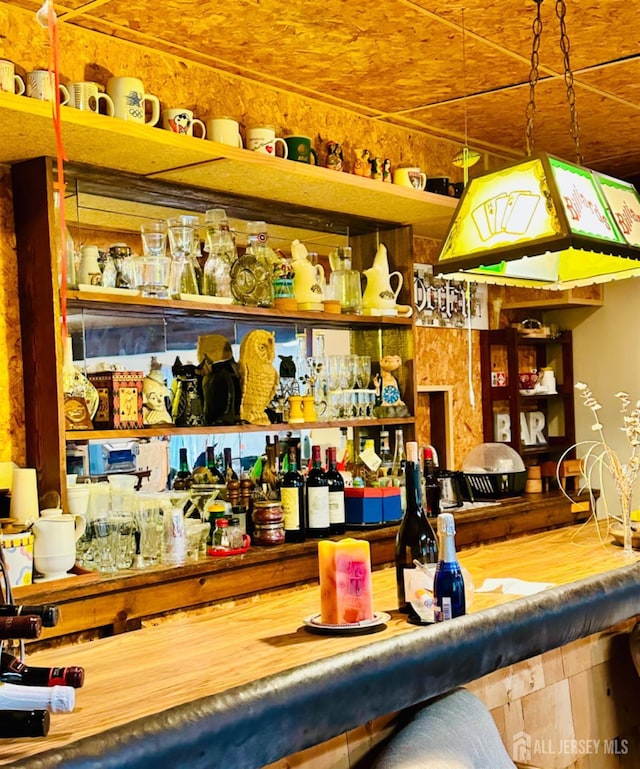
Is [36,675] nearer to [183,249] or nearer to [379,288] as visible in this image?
[183,249]

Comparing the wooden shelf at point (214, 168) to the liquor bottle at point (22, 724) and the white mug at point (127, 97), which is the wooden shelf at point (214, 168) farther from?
the liquor bottle at point (22, 724)

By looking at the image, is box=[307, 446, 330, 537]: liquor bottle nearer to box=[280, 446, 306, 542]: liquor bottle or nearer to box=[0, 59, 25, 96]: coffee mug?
box=[280, 446, 306, 542]: liquor bottle

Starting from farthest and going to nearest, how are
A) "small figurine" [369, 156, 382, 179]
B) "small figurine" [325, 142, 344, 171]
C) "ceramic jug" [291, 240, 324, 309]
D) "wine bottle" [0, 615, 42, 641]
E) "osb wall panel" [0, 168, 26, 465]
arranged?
"small figurine" [369, 156, 382, 179] < "small figurine" [325, 142, 344, 171] < "ceramic jug" [291, 240, 324, 309] < "osb wall panel" [0, 168, 26, 465] < "wine bottle" [0, 615, 42, 641]

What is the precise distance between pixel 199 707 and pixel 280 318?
2.66 metres

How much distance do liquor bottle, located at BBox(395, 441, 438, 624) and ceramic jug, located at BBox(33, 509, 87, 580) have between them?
111cm

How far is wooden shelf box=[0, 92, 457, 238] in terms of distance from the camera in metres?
2.75

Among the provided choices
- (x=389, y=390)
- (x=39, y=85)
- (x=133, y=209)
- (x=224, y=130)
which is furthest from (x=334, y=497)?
(x=39, y=85)

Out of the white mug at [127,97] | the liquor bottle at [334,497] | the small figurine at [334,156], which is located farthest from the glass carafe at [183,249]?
the liquor bottle at [334,497]

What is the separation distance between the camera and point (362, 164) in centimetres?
401

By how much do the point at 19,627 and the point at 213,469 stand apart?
7.80 ft

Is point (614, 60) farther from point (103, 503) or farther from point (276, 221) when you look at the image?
point (103, 503)

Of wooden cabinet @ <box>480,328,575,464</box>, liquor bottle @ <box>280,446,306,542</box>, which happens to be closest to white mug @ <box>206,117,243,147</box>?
liquor bottle @ <box>280,446,306,542</box>

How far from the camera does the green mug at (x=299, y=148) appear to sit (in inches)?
145

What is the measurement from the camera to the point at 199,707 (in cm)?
138
